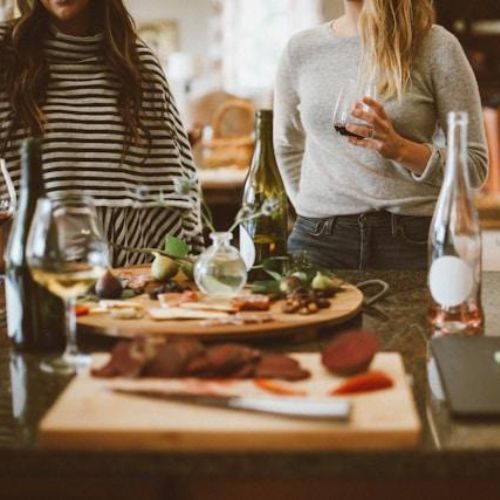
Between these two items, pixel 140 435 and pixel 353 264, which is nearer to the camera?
pixel 140 435

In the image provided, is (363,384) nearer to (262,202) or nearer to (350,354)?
(350,354)

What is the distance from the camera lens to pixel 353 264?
201 cm

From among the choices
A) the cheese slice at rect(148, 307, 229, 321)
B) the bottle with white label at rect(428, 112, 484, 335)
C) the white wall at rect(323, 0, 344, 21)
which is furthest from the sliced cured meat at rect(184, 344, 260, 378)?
the white wall at rect(323, 0, 344, 21)

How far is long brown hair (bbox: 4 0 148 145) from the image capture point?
6.05 feet

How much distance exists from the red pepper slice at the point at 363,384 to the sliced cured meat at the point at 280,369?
50mm

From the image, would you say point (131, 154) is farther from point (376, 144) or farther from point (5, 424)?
point (5, 424)

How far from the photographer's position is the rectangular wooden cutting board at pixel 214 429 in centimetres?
85

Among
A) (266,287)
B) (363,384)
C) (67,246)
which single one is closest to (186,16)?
(266,287)

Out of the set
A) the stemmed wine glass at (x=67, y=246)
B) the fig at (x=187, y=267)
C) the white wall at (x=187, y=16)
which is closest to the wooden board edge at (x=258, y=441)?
the stemmed wine glass at (x=67, y=246)

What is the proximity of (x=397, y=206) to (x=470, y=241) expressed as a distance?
0.70 metres

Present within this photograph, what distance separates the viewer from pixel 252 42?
9.55m

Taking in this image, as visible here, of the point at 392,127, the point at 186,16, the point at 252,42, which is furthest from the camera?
the point at 186,16

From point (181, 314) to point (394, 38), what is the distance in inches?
36.1

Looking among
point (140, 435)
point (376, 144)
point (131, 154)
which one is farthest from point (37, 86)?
point (140, 435)
